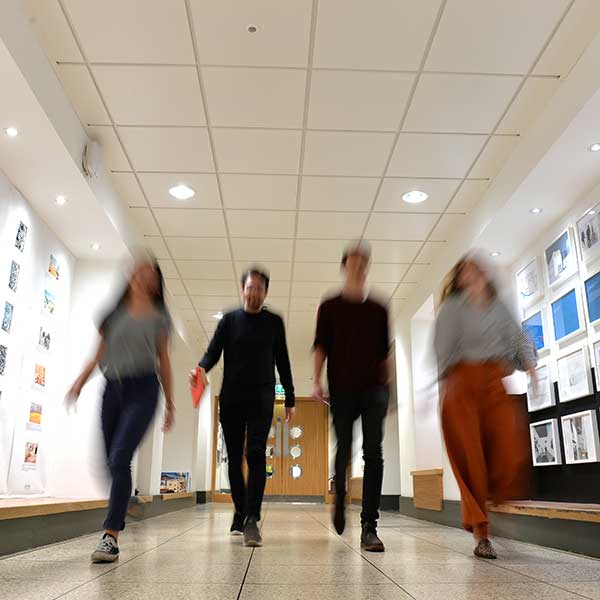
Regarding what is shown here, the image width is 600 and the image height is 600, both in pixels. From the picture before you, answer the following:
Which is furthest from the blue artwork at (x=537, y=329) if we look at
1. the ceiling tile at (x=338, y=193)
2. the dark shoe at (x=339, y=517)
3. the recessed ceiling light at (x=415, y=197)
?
the dark shoe at (x=339, y=517)

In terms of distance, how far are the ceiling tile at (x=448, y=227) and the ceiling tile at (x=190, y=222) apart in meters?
2.15

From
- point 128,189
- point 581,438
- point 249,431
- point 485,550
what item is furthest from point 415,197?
Result: point 485,550

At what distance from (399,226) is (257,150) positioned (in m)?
1.93

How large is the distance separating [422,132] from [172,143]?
189cm

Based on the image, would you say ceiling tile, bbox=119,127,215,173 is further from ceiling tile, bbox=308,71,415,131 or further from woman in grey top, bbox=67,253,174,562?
woman in grey top, bbox=67,253,174,562

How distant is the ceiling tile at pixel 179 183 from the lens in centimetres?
519

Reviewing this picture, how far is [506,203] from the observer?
4684mm

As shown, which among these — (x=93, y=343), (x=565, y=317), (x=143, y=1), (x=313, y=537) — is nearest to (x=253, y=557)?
(x=313, y=537)

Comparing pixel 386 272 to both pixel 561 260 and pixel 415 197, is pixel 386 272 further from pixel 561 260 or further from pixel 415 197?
A: pixel 561 260

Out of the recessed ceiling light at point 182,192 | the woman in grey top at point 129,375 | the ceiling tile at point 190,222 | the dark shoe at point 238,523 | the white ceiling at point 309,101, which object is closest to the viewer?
the woman in grey top at point 129,375

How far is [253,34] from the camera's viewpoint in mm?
3529

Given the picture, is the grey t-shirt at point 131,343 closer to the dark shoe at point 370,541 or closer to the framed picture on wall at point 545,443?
the dark shoe at point 370,541

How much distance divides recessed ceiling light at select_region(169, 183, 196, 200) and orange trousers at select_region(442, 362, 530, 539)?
11.4ft

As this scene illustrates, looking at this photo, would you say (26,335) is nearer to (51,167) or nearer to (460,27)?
(51,167)
